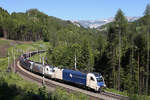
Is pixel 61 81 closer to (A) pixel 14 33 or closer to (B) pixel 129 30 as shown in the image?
(B) pixel 129 30

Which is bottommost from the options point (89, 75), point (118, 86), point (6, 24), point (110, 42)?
point (118, 86)

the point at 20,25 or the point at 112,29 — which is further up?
the point at 20,25

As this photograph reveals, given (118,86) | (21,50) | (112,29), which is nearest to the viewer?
(118,86)

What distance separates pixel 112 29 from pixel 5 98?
41816mm

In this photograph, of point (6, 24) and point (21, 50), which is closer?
point (21, 50)

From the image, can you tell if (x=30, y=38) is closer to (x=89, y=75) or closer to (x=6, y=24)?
(x=6, y=24)

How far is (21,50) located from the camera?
11469 cm

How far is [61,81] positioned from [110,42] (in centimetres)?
2085

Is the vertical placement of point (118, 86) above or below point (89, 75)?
below

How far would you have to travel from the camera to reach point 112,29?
171 feet

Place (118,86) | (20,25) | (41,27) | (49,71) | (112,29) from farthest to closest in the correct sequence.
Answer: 1. (41,27)
2. (20,25)
3. (112,29)
4. (118,86)
5. (49,71)

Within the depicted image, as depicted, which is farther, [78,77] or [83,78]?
[78,77]

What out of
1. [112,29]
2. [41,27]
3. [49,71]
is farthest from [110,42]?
[41,27]

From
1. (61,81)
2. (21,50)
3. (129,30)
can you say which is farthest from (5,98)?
(21,50)
